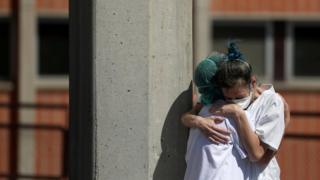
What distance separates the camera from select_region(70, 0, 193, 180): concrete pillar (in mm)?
4828

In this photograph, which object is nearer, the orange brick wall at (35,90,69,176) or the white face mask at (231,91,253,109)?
the white face mask at (231,91,253,109)

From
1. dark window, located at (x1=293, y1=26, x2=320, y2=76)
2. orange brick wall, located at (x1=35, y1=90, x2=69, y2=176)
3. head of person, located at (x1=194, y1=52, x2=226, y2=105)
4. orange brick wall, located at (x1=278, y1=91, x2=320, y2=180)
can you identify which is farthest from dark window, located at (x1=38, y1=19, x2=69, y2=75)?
head of person, located at (x1=194, y1=52, x2=226, y2=105)

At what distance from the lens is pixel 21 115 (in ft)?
38.6

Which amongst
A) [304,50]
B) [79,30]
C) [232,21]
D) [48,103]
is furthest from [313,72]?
[79,30]

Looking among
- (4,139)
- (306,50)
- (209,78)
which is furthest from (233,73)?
(306,50)

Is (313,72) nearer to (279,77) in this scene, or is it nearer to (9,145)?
(279,77)

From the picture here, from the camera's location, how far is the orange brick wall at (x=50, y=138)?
10.5 meters

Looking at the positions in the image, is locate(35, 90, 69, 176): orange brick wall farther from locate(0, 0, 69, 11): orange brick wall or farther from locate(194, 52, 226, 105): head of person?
locate(194, 52, 226, 105): head of person

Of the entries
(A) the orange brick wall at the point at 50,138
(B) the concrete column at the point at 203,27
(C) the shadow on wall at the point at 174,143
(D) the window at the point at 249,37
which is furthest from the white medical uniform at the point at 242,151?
(D) the window at the point at 249,37

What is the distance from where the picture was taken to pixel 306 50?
12289mm

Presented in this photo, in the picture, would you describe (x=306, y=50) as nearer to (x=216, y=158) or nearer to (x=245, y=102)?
(x=245, y=102)

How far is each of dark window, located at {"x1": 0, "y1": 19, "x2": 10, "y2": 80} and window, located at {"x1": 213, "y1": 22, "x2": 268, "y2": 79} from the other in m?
2.68

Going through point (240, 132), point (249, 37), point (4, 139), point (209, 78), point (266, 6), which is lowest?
point (4, 139)

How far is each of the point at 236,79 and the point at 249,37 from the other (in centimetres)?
780
